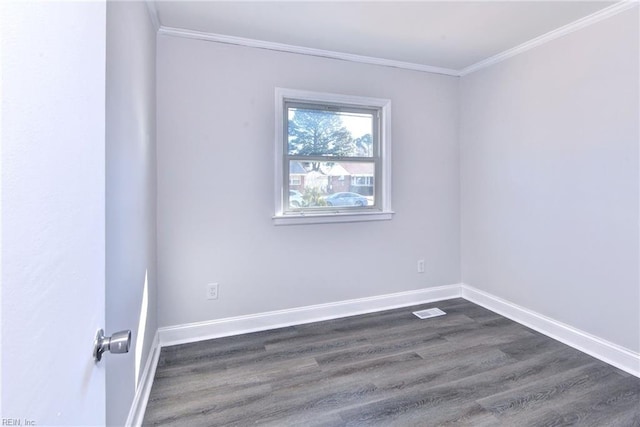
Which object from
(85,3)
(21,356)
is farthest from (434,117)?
(21,356)

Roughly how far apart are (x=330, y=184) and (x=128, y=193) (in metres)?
1.79

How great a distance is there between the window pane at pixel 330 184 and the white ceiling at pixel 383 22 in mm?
1044

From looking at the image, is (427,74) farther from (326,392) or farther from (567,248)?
(326,392)

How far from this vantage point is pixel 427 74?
10.6ft

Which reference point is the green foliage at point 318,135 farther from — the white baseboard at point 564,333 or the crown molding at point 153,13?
the white baseboard at point 564,333

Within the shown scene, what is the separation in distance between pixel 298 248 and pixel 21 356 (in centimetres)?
244

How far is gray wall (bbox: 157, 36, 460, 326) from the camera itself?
2.47m

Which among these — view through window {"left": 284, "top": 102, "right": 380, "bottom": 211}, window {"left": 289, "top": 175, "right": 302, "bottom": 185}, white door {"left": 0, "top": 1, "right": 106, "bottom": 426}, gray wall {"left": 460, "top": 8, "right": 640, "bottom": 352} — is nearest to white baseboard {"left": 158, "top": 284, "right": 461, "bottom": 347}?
gray wall {"left": 460, "top": 8, "right": 640, "bottom": 352}

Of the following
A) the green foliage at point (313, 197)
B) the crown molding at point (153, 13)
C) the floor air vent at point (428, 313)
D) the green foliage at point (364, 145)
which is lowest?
the floor air vent at point (428, 313)

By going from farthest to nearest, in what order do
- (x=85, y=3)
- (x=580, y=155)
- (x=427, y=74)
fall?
1. (x=427, y=74)
2. (x=580, y=155)
3. (x=85, y=3)

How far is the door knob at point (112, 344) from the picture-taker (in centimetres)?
69

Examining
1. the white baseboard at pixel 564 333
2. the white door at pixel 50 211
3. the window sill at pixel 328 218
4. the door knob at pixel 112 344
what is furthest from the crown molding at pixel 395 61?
the white baseboard at pixel 564 333

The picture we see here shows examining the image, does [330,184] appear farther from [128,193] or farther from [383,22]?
[128,193]

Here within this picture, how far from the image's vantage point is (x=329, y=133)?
2.94m
